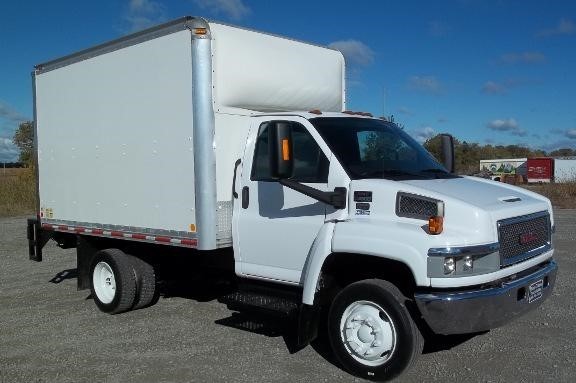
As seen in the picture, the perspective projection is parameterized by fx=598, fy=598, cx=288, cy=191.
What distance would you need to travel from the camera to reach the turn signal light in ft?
15.0

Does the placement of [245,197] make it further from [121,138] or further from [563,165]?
[563,165]

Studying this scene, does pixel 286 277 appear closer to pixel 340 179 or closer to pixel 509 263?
pixel 340 179

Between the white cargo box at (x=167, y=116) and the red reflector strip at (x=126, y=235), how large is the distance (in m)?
0.02

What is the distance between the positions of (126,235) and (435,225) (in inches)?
159

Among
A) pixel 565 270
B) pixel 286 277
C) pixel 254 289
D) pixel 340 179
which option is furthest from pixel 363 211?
pixel 565 270

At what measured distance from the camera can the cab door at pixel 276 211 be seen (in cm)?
557

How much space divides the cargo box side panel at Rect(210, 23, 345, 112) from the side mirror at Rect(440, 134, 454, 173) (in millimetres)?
1521

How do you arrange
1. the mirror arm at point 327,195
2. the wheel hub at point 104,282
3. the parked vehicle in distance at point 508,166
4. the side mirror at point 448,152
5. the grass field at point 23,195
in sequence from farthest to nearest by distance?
the parked vehicle in distance at point 508,166
the grass field at point 23,195
the wheel hub at point 104,282
the side mirror at point 448,152
the mirror arm at point 327,195

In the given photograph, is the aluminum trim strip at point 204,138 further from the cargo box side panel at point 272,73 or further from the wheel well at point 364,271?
the wheel well at point 364,271

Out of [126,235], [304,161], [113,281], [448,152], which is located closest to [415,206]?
[304,161]

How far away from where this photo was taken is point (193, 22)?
20.0 feet

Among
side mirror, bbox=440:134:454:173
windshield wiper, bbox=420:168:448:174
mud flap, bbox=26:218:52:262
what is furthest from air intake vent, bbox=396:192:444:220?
mud flap, bbox=26:218:52:262

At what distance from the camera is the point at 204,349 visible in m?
6.07

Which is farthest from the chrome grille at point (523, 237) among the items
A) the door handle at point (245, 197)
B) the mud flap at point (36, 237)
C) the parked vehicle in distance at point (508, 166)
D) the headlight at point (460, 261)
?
the parked vehicle in distance at point (508, 166)
